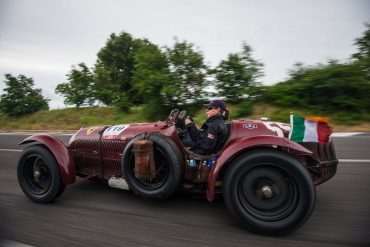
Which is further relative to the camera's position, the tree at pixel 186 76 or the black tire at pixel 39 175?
the tree at pixel 186 76

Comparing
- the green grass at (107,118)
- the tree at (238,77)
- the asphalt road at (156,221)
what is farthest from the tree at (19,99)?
the asphalt road at (156,221)

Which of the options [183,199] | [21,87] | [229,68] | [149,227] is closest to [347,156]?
[183,199]

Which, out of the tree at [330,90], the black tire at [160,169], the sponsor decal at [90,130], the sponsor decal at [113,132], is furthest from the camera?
the tree at [330,90]

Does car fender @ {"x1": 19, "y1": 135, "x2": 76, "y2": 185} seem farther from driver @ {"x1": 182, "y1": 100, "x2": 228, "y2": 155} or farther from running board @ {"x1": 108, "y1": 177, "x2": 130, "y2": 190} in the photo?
driver @ {"x1": 182, "y1": 100, "x2": 228, "y2": 155}

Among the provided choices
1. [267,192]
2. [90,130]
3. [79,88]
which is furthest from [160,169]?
[79,88]

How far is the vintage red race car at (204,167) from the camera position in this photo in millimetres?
3336

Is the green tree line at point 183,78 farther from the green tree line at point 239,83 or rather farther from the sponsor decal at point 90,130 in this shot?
the sponsor decal at point 90,130

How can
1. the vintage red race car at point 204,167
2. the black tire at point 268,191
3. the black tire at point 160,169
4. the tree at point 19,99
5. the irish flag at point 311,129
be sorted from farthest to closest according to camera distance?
the tree at point 19,99, the black tire at point 160,169, the irish flag at point 311,129, the vintage red race car at point 204,167, the black tire at point 268,191

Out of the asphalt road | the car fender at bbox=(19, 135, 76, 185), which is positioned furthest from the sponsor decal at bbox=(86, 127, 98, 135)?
the asphalt road

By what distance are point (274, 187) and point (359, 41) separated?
40.1ft

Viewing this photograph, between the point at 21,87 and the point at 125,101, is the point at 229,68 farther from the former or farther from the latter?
the point at 21,87

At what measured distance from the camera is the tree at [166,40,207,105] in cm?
1416

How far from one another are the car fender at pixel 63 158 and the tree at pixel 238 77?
Result: 9.88 metres

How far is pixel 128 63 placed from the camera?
2514 centimetres
